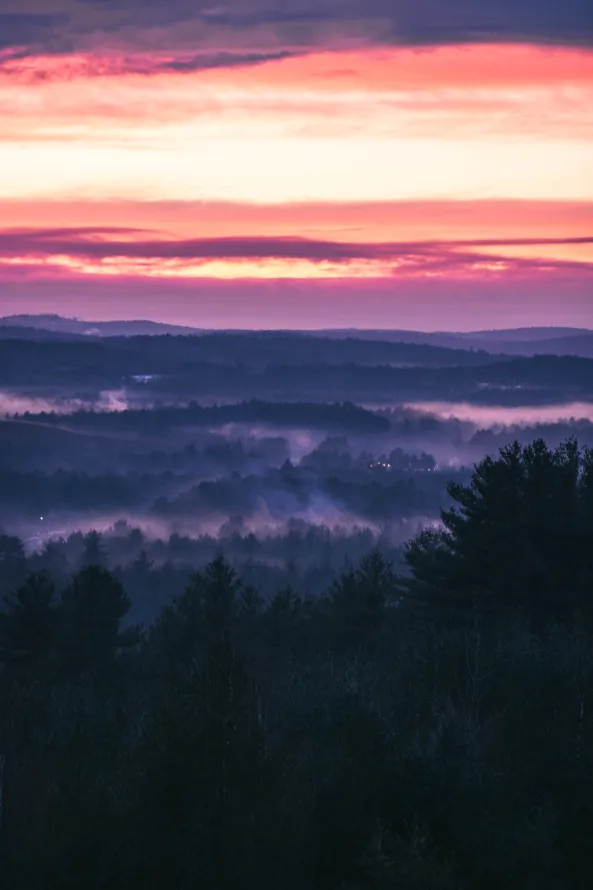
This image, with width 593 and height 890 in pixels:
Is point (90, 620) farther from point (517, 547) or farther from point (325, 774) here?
point (325, 774)

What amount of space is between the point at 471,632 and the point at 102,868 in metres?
16.3

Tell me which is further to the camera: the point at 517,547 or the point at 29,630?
the point at 29,630

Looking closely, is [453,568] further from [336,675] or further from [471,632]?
[336,675]

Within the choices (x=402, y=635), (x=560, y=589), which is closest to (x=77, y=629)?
(x=402, y=635)

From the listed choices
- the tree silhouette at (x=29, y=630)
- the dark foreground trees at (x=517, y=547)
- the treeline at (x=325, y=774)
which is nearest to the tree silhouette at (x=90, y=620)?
the tree silhouette at (x=29, y=630)

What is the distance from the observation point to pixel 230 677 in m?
20.4

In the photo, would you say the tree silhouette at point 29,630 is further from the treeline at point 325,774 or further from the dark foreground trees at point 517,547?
the dark foreground trees at point 517,547

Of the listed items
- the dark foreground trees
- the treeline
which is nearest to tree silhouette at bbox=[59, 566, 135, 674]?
the treeline

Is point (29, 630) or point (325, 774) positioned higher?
point (29, 630)

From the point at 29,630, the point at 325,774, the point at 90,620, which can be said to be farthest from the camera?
the point at 90,620

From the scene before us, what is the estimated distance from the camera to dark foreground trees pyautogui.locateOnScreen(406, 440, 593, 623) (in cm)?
3803

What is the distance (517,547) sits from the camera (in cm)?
3847

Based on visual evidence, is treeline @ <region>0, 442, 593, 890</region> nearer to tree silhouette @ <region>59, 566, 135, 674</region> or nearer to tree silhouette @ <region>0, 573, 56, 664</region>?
tree silhouette @ <region>59, 566, 135, 674</region>

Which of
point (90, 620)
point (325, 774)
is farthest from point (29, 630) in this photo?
point (325, 774)
